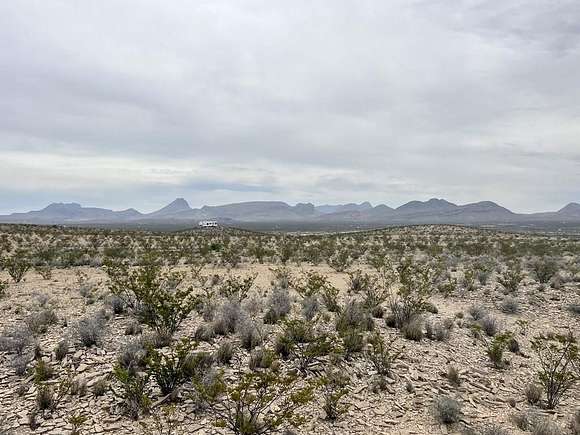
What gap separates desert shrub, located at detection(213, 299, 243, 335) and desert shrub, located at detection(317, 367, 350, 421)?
277cm

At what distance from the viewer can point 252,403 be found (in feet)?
21.2

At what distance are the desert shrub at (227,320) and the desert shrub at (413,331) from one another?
422 cm

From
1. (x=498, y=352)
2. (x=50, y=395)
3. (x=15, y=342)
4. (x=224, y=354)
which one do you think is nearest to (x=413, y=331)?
(x=498, y=352)

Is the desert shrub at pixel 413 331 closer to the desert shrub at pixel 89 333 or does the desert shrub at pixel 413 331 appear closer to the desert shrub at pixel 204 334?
the desert shrub at pixel 204 334

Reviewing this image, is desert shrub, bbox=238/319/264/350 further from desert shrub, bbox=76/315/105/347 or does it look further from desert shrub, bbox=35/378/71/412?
desert shrub, bbox=35/378/71/412

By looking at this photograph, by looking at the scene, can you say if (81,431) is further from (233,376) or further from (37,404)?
(233,376)

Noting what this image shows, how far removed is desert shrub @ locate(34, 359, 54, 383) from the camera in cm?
690

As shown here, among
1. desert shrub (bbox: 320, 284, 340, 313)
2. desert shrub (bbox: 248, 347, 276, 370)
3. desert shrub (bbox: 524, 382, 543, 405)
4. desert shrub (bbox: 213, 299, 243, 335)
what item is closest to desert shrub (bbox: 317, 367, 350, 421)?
desert shrub (bbox: 248, 347, 276, 370)

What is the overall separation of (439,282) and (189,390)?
13104mm

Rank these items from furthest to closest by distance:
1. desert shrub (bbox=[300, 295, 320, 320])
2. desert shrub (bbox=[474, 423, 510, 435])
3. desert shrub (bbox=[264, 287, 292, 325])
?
1. desert shrub (bbox=[300, 295, 320, 320])
2. desert shrub (bbox=[264, 287, 292, 325])
3. desert shrub (bbox=[474, 423, 510, 435])

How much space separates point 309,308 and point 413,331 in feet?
9.67

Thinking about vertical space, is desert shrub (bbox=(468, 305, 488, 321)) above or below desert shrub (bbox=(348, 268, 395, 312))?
below

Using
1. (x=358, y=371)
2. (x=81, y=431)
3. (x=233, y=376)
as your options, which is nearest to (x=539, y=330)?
(x=358, y=371)

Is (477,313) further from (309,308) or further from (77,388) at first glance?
(77,388)
